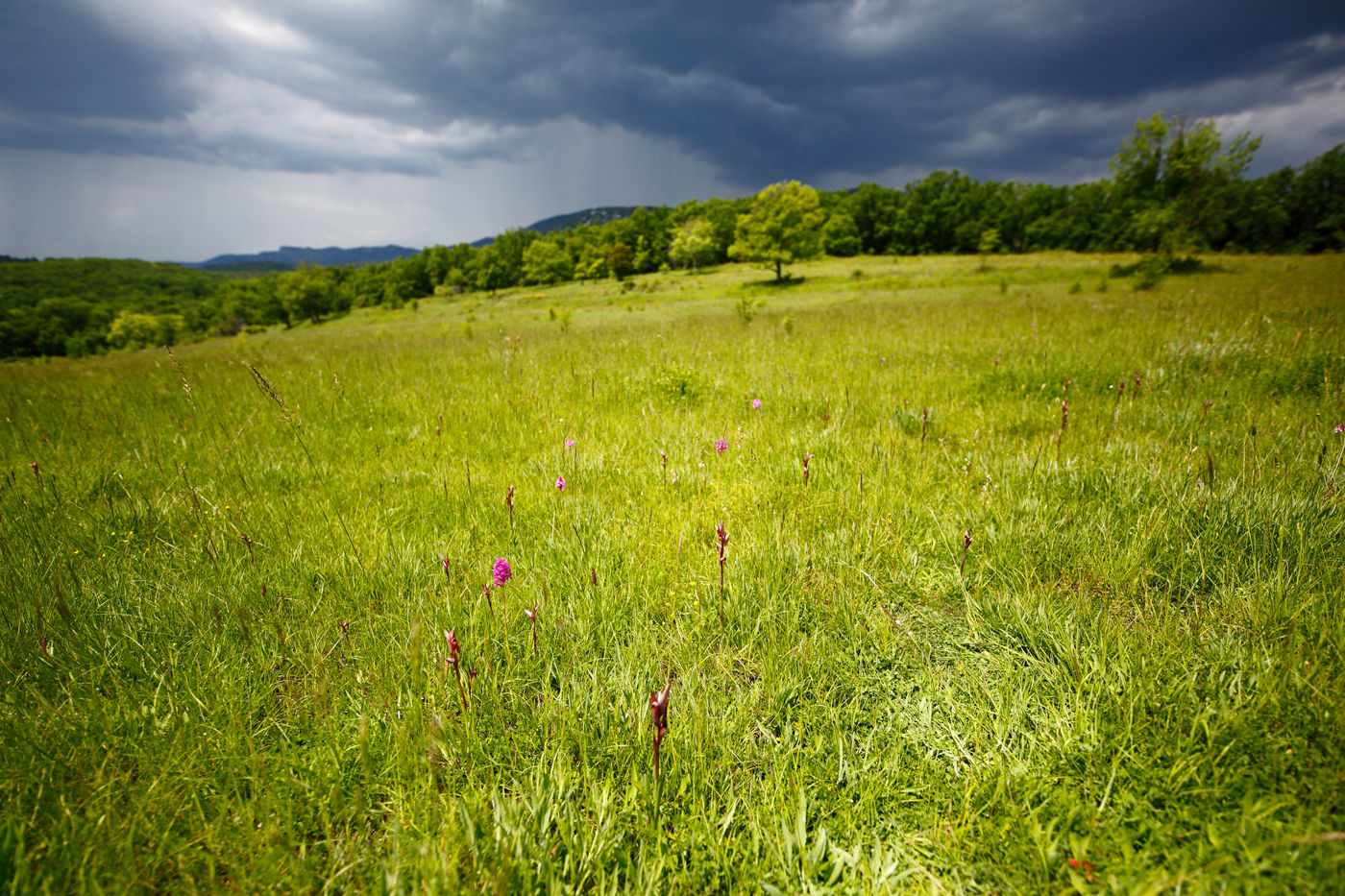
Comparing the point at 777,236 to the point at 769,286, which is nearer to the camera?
the point at 769,286

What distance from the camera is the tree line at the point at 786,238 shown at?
3819 centimetres

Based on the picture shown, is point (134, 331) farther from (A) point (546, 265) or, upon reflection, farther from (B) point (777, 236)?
(B) point (777, 236)

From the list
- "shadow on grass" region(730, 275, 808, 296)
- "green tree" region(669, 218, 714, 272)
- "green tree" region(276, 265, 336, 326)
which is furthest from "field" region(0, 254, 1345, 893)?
"green tree" region(276, 265, 336, 326)

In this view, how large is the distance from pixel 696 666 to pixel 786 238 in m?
51.8

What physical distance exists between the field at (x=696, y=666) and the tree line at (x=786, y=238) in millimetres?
47893

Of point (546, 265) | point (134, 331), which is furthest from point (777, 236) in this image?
point (134, 331)

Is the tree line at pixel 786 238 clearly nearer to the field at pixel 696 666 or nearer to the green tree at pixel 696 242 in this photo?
the green tree at pixel 696 242

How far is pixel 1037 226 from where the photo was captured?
82.4 meters

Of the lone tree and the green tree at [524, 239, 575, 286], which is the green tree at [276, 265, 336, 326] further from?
the lone tree

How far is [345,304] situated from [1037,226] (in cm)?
12136

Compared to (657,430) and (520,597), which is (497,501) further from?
(657,430)

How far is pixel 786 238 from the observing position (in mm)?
47594

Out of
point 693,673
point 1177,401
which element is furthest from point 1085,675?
point 1177,401

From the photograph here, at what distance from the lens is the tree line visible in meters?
38.2
